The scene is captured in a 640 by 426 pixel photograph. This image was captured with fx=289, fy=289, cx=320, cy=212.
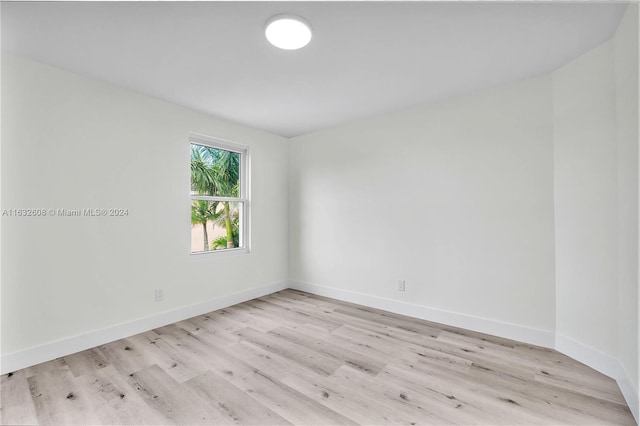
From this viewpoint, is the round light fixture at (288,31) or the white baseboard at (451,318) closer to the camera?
the round light fixture at (288,31)

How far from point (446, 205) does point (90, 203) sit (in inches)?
133

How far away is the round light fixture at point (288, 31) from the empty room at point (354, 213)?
13mm

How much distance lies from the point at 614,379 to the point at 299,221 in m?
3.49

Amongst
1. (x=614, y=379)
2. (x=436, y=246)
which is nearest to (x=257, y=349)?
(x=436, y=246)

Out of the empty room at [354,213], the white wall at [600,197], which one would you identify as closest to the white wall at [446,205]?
the empty room at [354,213]

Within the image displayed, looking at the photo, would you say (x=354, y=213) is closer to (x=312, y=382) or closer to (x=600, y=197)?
(x=312, y=382)

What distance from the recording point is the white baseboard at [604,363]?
171 cm

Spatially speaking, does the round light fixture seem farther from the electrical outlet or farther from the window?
the electrical outlet

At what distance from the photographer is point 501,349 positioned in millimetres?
2459

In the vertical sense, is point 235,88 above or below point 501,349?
above

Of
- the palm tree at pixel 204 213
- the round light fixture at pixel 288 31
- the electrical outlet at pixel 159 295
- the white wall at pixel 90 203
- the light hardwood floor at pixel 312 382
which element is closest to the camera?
the light hardwood floor at pixel 312 382

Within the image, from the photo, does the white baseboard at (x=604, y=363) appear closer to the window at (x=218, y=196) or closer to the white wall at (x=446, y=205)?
the white wall at (x=446, y=205)

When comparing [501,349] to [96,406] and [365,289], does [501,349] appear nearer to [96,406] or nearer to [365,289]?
[365,289]

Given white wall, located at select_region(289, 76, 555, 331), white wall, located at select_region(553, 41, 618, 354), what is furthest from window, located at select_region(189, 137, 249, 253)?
white wall, located at select_region(553, 41, 618, 354)
